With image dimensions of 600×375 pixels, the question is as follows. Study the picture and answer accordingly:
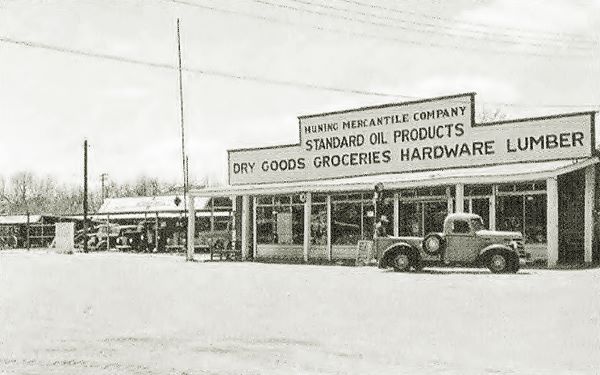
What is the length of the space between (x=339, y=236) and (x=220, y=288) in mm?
12578

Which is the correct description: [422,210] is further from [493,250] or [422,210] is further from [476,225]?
[493,250]

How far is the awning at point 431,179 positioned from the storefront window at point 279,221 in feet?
2.57

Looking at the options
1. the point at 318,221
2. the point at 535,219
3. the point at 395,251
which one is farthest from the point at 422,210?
the point at 395,251

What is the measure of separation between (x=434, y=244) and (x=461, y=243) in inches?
28.8

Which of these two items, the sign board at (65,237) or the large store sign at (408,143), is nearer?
the large store sign at (408,143)

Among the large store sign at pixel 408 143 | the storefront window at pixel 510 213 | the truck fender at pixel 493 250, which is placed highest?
the large store sign at pixel 408 143

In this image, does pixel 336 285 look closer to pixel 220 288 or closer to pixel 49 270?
pixel 220 288

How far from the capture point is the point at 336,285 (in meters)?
17.2

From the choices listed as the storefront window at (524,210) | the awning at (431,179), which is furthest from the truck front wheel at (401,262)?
the storefront window at (524,210)

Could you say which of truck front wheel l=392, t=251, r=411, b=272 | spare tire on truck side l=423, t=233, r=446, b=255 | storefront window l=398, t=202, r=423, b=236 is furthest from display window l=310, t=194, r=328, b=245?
spare tire on truck side l=423, t=233, r=446, b=255

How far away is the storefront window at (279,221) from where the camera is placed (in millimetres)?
30469

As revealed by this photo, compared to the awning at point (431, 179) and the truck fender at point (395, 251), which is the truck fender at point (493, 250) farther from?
the awning at point (431, 179)

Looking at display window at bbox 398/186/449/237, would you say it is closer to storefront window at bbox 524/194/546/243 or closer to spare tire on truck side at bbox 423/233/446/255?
storefront window at bbox 524/194/546/243

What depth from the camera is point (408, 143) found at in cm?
2836
